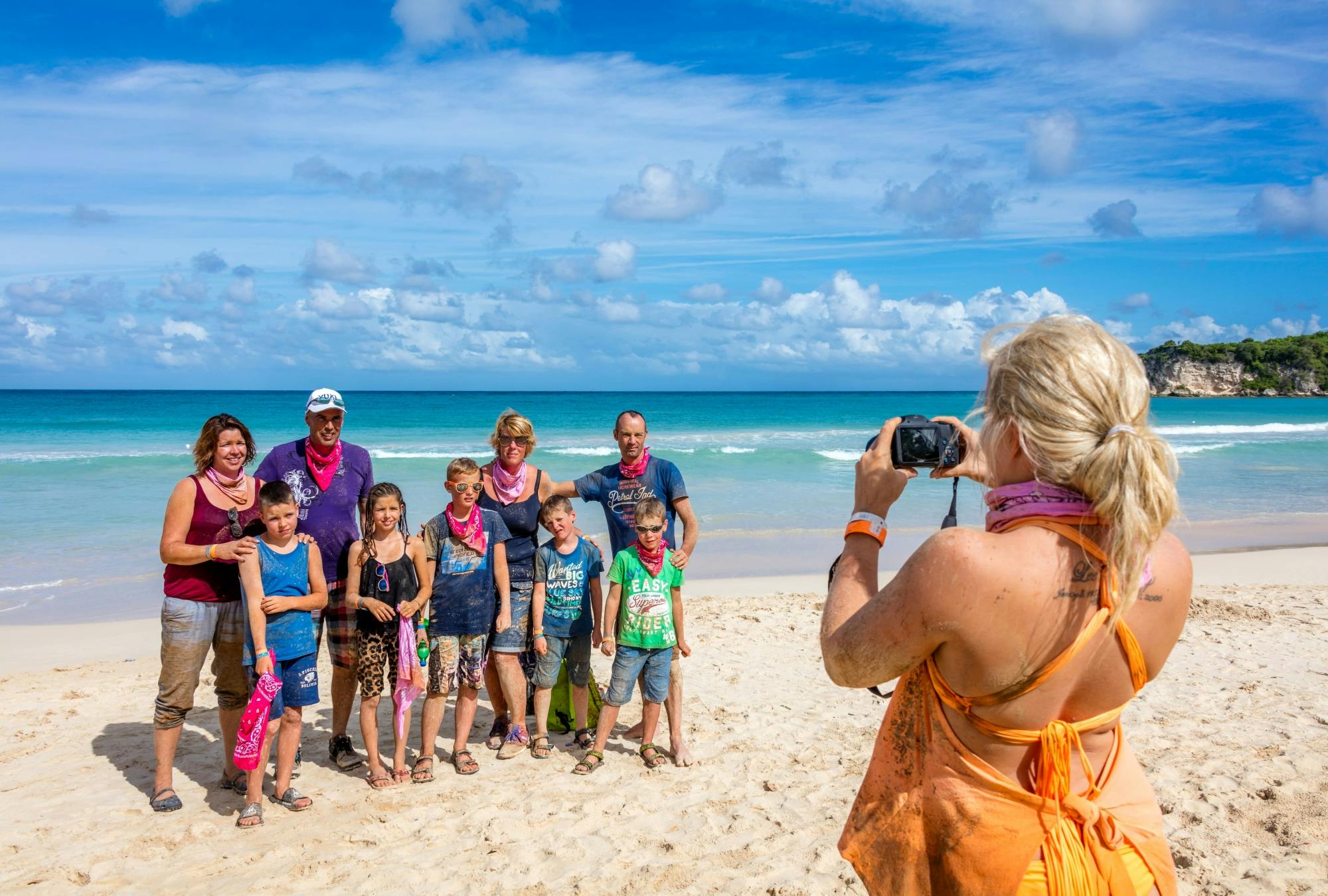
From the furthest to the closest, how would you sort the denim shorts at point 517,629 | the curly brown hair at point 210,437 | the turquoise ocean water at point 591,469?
the turquoise ocean water at point 591,469, the denim shorts at point 517,629, the curly brown hair at point 210,437

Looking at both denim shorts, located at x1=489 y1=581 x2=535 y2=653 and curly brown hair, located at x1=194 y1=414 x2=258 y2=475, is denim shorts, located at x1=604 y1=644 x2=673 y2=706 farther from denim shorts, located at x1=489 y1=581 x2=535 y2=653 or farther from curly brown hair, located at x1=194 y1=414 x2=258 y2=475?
curly brown hair, located at x1=194 y1=414 x2=258 y2=475

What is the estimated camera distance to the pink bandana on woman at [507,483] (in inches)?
217

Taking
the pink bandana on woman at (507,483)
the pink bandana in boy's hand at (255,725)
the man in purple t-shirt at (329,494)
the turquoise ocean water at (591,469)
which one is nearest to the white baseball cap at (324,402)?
the man in purple t-shirt at (329,494)

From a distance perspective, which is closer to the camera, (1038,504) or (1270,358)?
(1038,504)

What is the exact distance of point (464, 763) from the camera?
208 inches

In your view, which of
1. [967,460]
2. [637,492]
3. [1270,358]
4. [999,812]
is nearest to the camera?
[999,812]

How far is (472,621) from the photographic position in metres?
5.29

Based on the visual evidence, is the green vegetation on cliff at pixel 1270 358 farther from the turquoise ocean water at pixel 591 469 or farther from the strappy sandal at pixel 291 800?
the strappy sandal at pixel 291 800

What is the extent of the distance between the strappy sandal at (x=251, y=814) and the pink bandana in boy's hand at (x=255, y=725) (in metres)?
0.21

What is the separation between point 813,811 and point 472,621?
2.15 metres

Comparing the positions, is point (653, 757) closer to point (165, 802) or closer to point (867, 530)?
point (165, 802)

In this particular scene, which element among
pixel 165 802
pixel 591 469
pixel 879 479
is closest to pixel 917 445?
pixel 879 479

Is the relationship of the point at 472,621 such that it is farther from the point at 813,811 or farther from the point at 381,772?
the point at 813,811

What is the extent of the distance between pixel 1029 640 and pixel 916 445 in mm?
434
